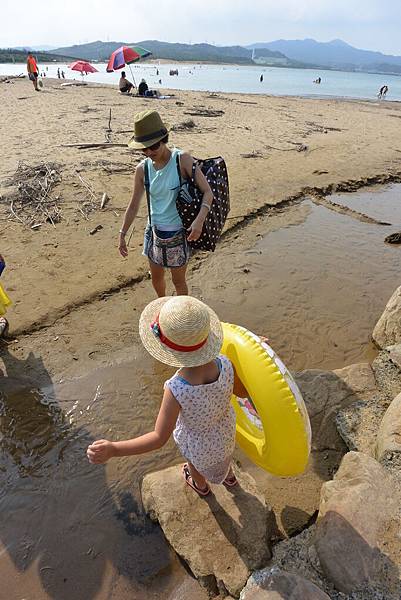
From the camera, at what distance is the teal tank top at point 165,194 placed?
308cm

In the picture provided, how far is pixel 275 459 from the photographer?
2.07 meters

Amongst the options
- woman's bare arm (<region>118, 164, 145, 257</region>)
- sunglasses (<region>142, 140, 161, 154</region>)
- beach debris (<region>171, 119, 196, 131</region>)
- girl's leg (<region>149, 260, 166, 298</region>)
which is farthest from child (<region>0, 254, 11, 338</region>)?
beach debris (<region>171, 119, 196, 131</region>)

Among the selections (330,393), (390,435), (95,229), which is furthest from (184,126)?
(390,435)

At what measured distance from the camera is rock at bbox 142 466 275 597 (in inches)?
81.5

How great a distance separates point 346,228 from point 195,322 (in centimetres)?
610

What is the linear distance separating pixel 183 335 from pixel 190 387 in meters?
0.30

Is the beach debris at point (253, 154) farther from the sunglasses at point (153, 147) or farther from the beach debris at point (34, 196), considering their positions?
the sunglasses at point (153, 147)

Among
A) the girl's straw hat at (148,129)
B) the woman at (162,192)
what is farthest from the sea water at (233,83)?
the girl's straw hat at (148,129)

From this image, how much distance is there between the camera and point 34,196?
271 inches

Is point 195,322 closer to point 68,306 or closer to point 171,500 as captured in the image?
point 171,500

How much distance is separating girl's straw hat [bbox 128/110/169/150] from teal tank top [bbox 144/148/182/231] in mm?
259

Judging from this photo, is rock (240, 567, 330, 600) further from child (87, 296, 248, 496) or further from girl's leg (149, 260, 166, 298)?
girl's leg (149, 260, 166, 298)

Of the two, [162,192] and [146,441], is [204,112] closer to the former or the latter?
[162,192]

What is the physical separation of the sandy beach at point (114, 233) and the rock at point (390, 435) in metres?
0.42
